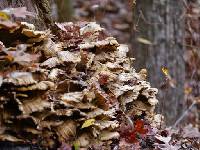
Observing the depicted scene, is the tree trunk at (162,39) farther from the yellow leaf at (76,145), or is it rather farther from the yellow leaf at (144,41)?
the yellow leaf at (76,145)

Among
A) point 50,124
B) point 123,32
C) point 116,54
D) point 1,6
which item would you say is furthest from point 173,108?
point 123,32

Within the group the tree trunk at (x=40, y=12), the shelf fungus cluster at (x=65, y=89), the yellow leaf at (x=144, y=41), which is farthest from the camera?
the yellow leaf at (x=144, y=41)

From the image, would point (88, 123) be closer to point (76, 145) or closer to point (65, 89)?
point (76, 145)

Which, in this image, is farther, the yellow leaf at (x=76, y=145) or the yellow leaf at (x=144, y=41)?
the yellow leaf at (x=144, y=41)

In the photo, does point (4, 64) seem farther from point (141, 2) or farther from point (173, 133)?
point (141, 2)

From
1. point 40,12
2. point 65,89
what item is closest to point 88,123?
point 65,89

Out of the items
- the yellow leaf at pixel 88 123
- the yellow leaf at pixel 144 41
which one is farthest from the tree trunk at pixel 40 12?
the yellow leaf at pixel 144 41

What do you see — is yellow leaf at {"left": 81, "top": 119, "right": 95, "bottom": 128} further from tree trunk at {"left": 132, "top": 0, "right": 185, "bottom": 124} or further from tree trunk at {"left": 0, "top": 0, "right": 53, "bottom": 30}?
tree trunk at {"left": 132, "top": 0, "right": 185, "bottom": 124}
